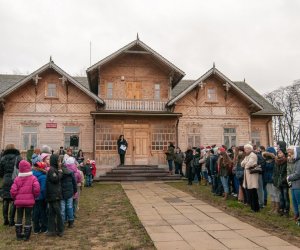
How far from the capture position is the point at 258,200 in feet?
28.7

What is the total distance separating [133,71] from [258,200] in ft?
42.2

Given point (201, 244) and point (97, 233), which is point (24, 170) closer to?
point (97, 233)

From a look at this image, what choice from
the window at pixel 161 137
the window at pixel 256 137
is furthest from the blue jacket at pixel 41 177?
the window at pixel 256 137

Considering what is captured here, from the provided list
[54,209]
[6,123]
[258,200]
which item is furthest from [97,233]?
[6,123]

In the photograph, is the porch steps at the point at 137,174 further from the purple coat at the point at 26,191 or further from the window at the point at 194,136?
the purple coat at the point at 26,191

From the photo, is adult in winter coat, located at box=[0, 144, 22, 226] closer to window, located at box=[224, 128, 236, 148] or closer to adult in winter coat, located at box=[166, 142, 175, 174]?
A: adult in winter coat, located at box=[166, 142, 175, 174]

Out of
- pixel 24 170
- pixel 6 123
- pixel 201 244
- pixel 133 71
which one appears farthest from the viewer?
pixel 133 71

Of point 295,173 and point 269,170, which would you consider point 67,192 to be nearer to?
point 295,173

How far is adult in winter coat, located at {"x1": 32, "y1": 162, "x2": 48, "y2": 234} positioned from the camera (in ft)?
→ 20.4

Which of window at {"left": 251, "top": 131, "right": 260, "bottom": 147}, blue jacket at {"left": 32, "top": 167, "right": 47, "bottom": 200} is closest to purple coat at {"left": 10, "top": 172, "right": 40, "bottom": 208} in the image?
blue jacket at {"left": 32, "top": 167, "right": 47, "bottom": 200}

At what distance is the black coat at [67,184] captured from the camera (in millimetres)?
6527

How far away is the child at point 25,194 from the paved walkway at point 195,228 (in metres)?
2.28

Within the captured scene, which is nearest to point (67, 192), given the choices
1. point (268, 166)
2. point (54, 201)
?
point (54, 201)

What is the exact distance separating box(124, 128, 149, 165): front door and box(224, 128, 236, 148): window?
505cm
